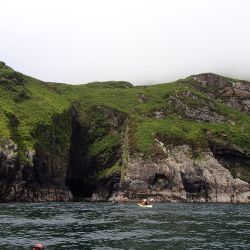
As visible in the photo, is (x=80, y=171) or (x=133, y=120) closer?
(x=80, y=171)

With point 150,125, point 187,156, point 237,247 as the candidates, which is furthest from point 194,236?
point 150,125

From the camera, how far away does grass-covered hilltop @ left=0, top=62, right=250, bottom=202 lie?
13612 cm

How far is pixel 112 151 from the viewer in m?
166

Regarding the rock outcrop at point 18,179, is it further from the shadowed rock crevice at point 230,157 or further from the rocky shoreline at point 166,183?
the shadowed rock crevice at point 230,157

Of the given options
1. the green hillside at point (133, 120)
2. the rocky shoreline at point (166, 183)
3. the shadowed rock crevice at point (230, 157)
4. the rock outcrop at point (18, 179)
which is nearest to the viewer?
the rock outcrop at point (18, 179)

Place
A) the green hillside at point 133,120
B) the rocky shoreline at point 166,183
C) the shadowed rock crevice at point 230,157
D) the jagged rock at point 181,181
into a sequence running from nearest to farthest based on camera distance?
the rocky shoreline at point 166,183 → the jagged rock at point 181,181 → the green hillside at point 133,120 → the shadowed rock crevice at point 230,157

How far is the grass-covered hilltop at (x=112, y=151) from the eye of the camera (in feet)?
447

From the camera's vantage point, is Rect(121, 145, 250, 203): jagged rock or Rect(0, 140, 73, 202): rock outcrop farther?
Rect(121, 145, 250, 203): jagged rock

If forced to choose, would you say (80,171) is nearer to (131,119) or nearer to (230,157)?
(131,119)

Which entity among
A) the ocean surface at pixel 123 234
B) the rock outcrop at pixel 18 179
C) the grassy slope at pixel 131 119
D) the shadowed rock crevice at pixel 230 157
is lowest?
the ocean surface at pixel 123 234

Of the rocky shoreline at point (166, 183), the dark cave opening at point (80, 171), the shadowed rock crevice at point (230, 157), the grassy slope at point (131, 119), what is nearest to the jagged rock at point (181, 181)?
the rocky shoreline at point (166, 183)

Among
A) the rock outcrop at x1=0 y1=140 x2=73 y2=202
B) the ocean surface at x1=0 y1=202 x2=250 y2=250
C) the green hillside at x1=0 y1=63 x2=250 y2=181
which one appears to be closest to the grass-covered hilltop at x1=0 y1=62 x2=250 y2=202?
the rock outcrop at x1=0 y1=140 x2=73 y2=202

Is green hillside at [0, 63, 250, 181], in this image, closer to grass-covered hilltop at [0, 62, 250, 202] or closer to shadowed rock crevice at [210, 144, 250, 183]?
grass-covered hilltop at [0, 62, 250, 202]

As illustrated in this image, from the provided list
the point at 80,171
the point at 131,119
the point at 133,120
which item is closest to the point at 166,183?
the point at 80,171
